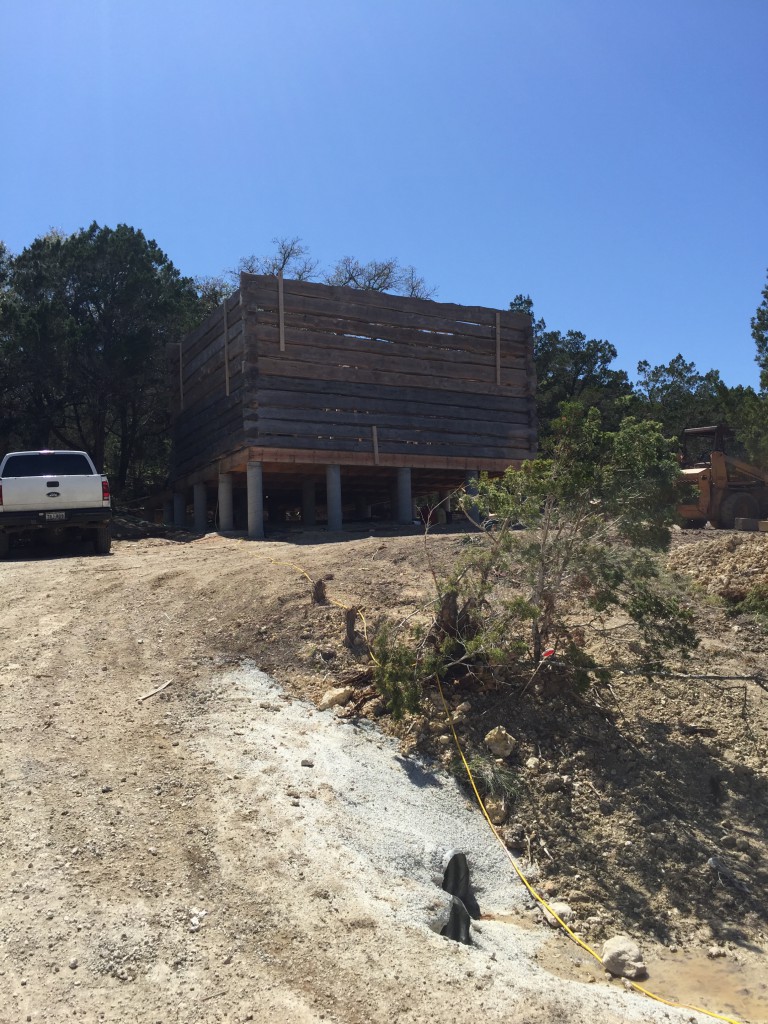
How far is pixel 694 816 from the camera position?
6418 mm

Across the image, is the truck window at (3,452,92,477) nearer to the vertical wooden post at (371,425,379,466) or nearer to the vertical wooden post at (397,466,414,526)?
the vertical wooden post at (371,425,379,466)

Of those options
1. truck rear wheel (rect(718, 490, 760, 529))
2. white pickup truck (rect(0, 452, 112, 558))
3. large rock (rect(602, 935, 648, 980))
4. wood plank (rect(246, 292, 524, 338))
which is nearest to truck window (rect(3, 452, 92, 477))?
white pickup truck (rect(0, 452, 112, 558))

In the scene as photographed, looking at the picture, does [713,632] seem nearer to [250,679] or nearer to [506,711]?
[506,711]

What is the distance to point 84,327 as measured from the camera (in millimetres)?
20125

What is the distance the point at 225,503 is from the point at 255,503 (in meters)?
1.78

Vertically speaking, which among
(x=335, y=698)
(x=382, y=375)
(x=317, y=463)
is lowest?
(x=335, y=698)

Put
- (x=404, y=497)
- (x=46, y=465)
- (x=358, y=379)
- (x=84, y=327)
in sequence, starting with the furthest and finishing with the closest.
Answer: (x=84, y=327) → (x=404, y=497) → (x=358, y=379) → (x=46, y=465)

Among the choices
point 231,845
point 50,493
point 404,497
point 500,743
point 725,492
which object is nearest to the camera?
point 231,845

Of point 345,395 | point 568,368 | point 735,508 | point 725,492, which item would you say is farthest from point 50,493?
point 568,368

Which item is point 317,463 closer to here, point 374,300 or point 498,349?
point 374,300

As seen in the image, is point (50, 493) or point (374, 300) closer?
point (50, 493)

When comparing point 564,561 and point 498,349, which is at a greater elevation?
point 498,349

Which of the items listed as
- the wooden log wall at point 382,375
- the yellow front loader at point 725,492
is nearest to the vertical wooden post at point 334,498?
the wooden log wall at point 382,375

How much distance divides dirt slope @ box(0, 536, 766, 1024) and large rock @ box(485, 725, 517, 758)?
0.25m
